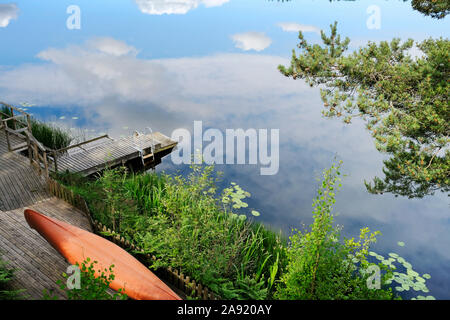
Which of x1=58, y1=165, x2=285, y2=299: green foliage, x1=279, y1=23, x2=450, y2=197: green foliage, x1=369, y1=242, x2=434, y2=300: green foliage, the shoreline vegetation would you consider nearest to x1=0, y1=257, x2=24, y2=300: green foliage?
the shoreline vegetation

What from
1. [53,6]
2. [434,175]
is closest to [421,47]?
[434,175]

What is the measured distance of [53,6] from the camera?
48969mm

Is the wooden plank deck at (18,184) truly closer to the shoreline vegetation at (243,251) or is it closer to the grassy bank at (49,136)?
the shoreline vegetation at (243,251)

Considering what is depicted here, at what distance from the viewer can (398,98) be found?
10789mm

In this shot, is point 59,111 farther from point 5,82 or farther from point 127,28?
point 127,28

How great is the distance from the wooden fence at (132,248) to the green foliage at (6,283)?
172 cm

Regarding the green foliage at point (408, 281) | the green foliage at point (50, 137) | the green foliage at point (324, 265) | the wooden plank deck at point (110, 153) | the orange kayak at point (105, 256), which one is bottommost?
the green foliage at point (408, 281)

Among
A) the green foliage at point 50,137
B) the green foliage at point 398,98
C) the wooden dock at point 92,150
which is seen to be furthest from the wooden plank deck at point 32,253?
the green foliage at point 398,98

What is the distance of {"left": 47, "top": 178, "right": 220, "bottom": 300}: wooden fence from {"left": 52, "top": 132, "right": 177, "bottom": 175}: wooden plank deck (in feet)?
8.13

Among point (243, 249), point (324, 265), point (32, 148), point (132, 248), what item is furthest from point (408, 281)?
point (32, 148)

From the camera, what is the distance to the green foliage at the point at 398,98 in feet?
31.2

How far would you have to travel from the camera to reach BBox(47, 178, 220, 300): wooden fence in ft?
18.6

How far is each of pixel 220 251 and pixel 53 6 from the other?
52.8m

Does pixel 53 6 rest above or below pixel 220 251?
above
